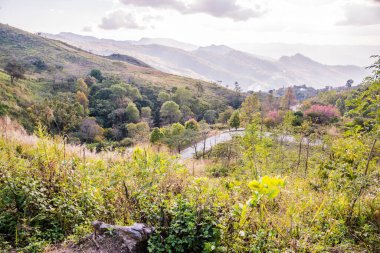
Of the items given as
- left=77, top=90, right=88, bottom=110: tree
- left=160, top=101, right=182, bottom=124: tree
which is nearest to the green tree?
left=77, top=90, right=88, bottom=110: tree

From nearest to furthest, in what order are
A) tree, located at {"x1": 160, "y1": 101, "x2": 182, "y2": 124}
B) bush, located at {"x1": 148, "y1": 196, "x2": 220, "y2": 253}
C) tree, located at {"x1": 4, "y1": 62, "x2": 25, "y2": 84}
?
bush, located at {"x1": 148, "y1": 196, "x2": 220, "y2": 253} < tree, located at {"x1": 4, "y1": 62, "x2": 25, "y2": 84} < tree, located at {"x1": 160, "y1": 101, "x2": 182, "y2": 124}

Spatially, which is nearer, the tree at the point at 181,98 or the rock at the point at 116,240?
the rock at the point at 116,240

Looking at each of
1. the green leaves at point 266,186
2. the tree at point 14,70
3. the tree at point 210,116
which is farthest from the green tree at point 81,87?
the green leaves at point 266,186

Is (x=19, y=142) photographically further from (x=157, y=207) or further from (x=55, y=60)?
(x=55, y=60)

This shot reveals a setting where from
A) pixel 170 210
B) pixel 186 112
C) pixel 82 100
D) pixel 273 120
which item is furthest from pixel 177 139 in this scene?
pixel 170 210

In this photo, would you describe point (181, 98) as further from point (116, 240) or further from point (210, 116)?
point (116, 240)

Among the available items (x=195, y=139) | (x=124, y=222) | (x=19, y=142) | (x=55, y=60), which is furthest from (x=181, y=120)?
(x=55, y=60)

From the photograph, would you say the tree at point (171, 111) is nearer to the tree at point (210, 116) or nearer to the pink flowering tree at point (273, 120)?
the tree at point (210, 116)

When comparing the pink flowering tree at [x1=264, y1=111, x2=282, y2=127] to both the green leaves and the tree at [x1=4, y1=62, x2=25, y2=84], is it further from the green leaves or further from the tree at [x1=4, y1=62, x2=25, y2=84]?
the tree at [x1=4, y1=62, x2=25, y2=84]

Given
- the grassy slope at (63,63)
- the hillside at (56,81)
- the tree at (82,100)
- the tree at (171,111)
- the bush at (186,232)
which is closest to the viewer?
the bush at (186,232)

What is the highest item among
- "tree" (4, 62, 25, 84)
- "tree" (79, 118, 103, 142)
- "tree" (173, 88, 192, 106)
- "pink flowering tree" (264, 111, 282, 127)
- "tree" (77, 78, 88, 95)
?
"tree" (4, 62, 25, 84)

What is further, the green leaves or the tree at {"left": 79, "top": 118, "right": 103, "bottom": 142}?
the tree at {"left": 79, "top": 118, "right": 103, "bottom": 142}

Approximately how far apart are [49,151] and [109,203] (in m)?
1.34

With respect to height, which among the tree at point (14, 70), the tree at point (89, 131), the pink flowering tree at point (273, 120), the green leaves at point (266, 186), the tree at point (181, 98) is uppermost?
the tree at point (14, 70)
